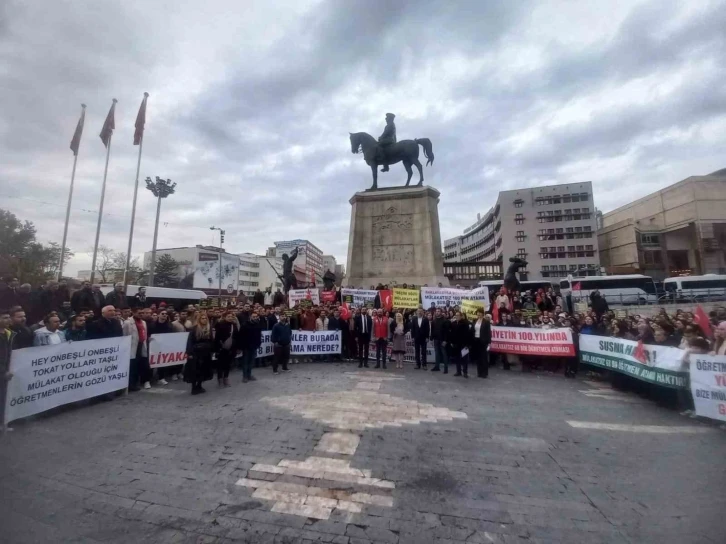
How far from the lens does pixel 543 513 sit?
11.4ft

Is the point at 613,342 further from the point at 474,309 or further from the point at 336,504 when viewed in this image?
the point at 336,504

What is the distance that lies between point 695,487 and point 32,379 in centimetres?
946

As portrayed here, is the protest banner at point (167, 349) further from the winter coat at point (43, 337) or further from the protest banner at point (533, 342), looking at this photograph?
the protest banner at point (533, 342)

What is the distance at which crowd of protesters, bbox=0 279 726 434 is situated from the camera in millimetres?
7496

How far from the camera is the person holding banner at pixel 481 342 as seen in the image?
1008cm

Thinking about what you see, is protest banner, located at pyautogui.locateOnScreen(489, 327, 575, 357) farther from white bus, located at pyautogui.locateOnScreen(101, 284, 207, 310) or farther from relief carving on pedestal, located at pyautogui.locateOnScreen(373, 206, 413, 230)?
white bus, located at pyautogui.locateOnScreen(101, 284, 207, 310)

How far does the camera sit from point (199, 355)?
8.03 meters

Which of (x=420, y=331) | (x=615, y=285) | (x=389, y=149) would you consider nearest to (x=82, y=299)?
(x=420, y=331)

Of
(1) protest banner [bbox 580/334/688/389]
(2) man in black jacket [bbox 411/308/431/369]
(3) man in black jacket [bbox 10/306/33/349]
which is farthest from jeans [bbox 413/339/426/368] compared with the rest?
(3) man in black jacket [bbox 10/306/33/349]

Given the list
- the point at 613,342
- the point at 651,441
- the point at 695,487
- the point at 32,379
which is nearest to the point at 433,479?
the point at 695,487

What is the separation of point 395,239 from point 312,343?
8151mm

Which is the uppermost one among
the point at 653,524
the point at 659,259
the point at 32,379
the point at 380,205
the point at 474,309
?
the point at 659,259

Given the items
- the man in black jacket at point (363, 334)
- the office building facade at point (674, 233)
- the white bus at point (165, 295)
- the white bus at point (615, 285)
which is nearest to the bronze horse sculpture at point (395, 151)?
the man in black jacket at point (363, 334)

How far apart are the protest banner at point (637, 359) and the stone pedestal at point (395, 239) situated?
7971mm
